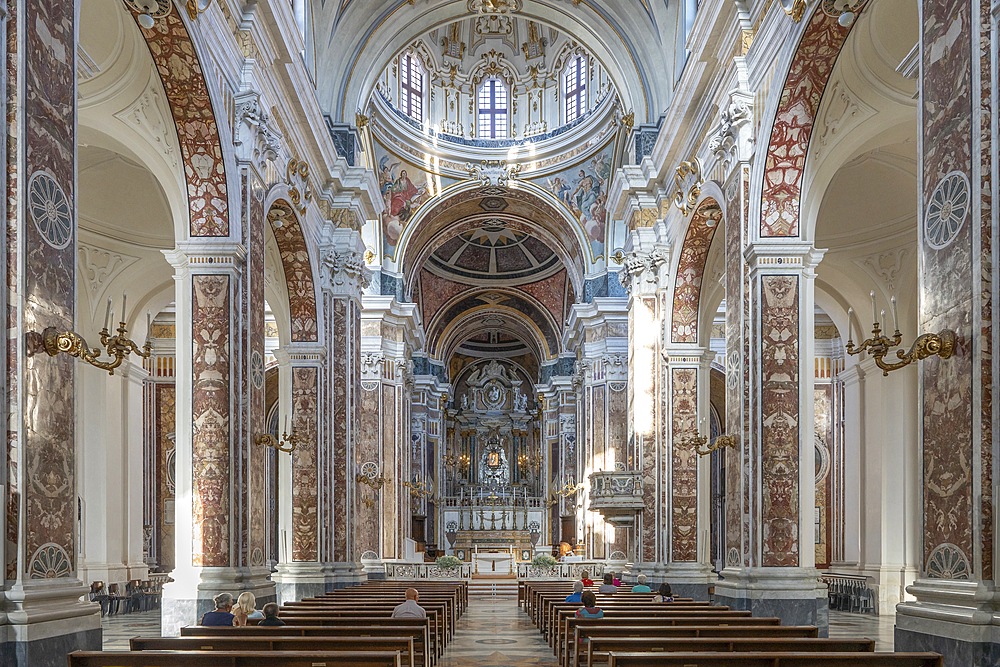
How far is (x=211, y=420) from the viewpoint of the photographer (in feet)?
40.3

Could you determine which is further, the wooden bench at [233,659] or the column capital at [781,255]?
the column capital at [781,255]

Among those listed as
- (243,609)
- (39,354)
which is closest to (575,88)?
(243,609)

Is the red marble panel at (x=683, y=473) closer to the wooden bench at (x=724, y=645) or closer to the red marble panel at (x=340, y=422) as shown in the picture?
the red marble panel at (x=340, y=422)

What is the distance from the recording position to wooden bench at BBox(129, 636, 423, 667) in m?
7.86

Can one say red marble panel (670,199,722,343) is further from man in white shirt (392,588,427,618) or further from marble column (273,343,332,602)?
man in white shirt (392,588,427,618)

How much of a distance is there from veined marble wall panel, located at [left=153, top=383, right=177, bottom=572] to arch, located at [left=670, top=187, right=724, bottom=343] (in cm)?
1229

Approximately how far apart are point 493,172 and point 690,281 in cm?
1394

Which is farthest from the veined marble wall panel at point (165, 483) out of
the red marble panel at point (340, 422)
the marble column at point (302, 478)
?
the marble column at point (302, 478)

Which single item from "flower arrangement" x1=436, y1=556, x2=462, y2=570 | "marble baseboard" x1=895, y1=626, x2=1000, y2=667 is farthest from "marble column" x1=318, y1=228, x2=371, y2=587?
"marble baseboard" x1=895, y1=626, x2=1000, y2=667

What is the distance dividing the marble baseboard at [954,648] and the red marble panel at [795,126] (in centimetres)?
622

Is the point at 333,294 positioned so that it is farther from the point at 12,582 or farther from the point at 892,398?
the point at 12,582

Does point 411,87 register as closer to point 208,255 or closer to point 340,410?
point 340,410

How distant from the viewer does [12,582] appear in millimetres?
6480

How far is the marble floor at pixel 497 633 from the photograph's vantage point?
11945 mm
